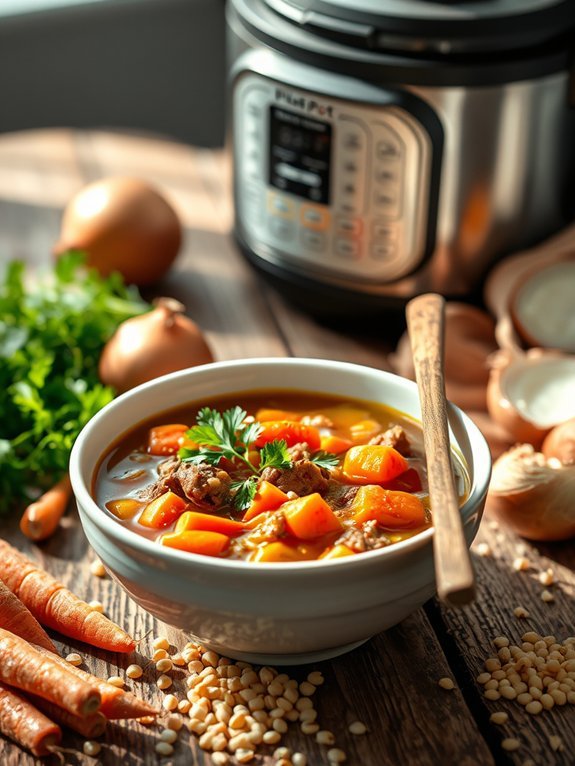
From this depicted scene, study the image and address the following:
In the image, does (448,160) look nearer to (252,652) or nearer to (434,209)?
(434,209)

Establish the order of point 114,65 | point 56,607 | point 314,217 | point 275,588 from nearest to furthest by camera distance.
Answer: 1. point 275,588
2. point 56,607
3. point 314,217
4. point 114,65

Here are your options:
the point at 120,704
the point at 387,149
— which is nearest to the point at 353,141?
the point at 387,149

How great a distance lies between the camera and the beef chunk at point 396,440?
1236 mm

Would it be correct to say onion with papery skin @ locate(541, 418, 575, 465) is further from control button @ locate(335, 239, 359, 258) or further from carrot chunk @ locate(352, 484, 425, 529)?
control button @ locate(335, 239, 359, 258)

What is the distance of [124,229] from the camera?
76.2 inches

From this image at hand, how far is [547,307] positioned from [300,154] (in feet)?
1.56

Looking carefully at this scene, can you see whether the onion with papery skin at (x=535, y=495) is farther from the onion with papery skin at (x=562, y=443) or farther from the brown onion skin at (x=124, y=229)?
the brown onion skin at (x=124, y=229)

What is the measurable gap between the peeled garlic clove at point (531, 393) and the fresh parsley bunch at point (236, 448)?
369mm

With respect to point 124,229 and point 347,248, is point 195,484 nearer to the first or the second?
point 347,248

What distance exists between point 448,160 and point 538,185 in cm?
18

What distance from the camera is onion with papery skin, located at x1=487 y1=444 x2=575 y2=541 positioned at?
4.33 ft

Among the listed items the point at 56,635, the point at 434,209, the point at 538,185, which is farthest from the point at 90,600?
the point at 538,185

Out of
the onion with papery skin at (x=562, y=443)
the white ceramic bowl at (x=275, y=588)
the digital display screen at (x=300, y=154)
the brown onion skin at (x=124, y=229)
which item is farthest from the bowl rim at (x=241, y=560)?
the brown onion skin at (x=124, y=229)

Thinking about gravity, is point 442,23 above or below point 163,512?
above
